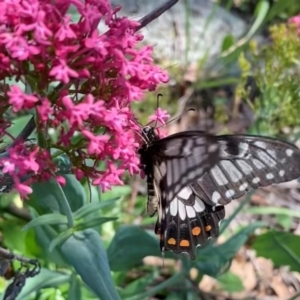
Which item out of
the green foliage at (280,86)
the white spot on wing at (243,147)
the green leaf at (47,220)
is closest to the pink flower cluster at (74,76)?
the green leaf at (47,220)

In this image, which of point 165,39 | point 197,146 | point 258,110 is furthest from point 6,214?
point 165,39

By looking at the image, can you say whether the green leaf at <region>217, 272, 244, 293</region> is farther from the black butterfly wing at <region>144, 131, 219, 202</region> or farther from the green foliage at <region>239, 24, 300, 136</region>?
the black butterfly wing at <region>144, 131, 219, 202</region>

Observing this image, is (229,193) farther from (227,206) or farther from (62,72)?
(227,206)

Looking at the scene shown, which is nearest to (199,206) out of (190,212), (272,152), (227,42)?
(190,212)

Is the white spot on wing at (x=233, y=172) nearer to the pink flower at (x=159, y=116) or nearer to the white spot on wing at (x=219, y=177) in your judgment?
the white spot on wing at (x=219, y=177)

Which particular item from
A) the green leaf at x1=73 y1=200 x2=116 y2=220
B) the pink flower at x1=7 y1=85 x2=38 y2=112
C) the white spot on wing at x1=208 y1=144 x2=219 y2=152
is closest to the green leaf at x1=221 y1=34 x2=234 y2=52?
the green leaf at x1=73 y1=200 x2=116 y2=220
